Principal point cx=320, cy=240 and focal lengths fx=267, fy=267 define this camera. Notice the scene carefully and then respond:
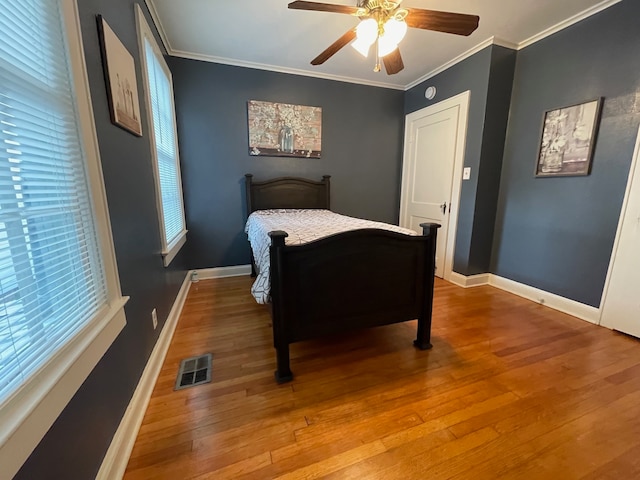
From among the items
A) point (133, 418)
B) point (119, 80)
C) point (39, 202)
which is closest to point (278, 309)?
point (133, 418)

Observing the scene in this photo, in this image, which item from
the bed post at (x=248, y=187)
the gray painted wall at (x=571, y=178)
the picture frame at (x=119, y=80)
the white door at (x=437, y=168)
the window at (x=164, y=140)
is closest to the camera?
the picture frame at (x=119, y=80)

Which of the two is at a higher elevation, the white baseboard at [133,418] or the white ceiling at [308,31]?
the white ceiling at [308,31]

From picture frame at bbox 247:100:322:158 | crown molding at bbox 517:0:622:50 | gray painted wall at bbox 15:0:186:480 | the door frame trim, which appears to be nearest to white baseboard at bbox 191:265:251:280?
→ gray painted wall at bbox 15:0:186:480

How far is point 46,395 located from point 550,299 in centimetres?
351

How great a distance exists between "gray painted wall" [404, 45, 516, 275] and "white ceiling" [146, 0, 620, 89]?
0.49 feet

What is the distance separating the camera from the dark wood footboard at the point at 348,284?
1535 mm

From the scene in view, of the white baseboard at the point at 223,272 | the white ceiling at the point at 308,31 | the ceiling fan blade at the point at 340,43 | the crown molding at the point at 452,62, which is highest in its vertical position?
the white ceiling at the point at 308,31

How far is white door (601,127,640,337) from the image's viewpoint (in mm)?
2012

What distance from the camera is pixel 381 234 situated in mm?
1683

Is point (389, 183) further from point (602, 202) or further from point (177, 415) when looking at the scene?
point (177, 415)

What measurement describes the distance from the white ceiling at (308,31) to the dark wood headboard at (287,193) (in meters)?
1.31

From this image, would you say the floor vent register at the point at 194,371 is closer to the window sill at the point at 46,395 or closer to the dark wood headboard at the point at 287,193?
the window sill at the point at 46,395

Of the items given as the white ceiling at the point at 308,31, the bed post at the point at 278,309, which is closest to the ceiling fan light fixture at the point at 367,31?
the white ceiling at the point at 308,31

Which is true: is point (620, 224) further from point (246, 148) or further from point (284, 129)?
point (246, 148)
